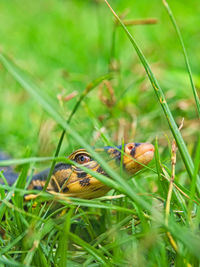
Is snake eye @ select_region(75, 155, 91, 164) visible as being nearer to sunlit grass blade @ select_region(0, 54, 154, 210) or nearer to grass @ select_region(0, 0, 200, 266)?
grass @ select_region(0, 0, 200, 266)

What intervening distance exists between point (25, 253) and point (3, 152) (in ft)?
7.12

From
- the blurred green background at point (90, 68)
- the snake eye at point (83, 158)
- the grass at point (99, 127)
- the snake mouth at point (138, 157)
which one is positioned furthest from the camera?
the blurred green background at point (90, 68)

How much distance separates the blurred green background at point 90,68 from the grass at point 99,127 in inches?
0.7

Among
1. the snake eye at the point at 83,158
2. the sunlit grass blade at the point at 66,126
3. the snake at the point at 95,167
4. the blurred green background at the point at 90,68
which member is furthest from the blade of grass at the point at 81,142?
the snake eye at the point at 83,158

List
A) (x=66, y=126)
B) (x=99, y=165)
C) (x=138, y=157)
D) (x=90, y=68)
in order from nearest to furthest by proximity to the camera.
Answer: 1. (x=66, y=126)
2. (x=138, y=157)
3. (x=99, y=165)
4. (x=90, y=68)

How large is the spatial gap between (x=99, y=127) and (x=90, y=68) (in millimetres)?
2947

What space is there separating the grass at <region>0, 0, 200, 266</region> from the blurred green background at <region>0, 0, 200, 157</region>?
0.7 inches

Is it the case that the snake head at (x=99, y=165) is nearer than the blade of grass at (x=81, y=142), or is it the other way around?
the blade of grass at (x=81, y=142)

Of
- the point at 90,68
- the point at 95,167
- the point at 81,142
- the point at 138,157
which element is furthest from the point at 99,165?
the point at 90,68

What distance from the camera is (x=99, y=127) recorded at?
2680 millimetres

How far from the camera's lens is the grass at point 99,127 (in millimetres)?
1411

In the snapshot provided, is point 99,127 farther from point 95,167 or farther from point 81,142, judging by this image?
point 81,142

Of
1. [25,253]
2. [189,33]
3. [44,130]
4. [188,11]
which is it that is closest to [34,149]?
[44,130]

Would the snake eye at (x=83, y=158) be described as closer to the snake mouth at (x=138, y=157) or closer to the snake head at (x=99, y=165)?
the snake head at (x=99, y=165)
